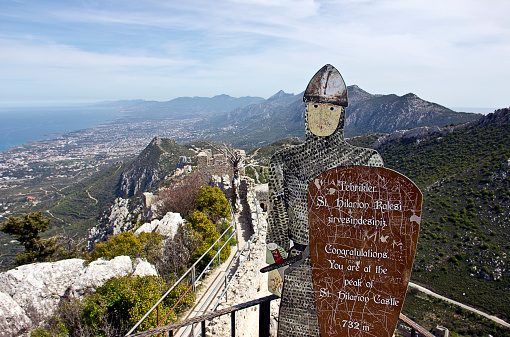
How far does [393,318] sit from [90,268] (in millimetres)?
7865

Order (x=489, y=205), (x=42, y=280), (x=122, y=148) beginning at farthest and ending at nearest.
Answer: (x=122, y=148), (x=489, y=205), (x=42, y=280)

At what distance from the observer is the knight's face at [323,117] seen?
362 centimetres

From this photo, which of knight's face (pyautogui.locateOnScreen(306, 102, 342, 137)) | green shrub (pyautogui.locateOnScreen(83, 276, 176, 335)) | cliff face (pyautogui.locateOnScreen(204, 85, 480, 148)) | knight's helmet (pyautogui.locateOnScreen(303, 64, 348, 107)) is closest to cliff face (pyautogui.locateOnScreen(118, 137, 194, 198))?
cliff face (pyautogui.locateOnScreen(204, 85, 480, 148))

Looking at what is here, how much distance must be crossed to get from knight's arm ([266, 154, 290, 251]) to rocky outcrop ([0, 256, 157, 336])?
5625mm

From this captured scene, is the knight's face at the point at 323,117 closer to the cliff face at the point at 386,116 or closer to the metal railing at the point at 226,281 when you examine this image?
the metal railing at the point at 226,281

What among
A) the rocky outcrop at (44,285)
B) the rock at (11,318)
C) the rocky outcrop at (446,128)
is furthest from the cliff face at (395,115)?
the rock at (11,318)

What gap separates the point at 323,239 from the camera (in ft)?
10.5

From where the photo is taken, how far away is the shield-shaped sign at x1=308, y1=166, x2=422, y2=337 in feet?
9.87

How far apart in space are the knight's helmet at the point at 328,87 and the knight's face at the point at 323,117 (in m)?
0.07

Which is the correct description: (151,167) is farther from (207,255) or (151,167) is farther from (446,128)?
(207,255)

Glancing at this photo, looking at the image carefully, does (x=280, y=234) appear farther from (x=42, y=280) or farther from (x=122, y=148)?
(x=122, y=148)

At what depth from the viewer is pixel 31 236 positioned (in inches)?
603

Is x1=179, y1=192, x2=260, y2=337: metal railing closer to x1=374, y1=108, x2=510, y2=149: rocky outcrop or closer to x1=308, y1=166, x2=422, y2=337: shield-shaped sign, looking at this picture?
x1=308, y1=166, x2=422, y2=337: shield-shaped sign

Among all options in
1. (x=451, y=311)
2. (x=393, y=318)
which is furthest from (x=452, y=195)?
(x=393, y=318)
